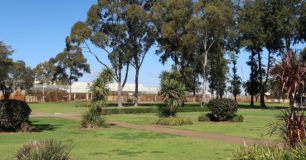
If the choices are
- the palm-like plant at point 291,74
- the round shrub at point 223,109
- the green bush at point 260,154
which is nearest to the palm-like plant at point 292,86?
the palm-like plant at point 291,74

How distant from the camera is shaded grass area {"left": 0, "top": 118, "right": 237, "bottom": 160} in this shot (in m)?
14.1

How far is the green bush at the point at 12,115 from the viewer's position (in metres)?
22.9

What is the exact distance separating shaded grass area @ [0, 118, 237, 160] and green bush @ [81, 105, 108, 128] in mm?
4180

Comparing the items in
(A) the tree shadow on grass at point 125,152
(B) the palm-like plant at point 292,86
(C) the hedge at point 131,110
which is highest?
(B) the palm-like plant at point 292,86

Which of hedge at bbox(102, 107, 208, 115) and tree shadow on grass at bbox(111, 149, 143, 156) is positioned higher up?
hedge at bbox(102, 107, 208, 115)

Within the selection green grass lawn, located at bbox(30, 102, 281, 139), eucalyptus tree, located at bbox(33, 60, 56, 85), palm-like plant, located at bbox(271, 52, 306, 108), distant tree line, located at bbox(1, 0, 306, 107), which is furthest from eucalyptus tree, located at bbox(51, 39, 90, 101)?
palm-like plant, located at bbox(271, 52, 306, 108)

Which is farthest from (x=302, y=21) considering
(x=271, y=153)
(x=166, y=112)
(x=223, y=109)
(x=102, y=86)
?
A: (x=271, y=153)

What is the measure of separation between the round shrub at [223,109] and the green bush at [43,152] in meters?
22.6

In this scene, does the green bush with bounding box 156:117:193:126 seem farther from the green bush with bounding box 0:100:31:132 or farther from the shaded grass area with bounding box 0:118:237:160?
the green bush with bounding box 0:100:31:132

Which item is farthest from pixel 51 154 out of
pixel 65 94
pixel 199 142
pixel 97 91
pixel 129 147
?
pixel 65 94

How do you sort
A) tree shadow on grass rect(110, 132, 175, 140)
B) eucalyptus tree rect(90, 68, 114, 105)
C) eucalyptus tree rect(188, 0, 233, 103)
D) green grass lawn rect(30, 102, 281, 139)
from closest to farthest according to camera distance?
tree shadow on grass rect(110, 132, 175, 140), green grass lawn rect(30, 102, 281, 139), eucalyptus tree rect(90, 68, 114, 105), eucalyptus tree rect(188, 0, 233, 103)

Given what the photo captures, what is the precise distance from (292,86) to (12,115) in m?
16.6

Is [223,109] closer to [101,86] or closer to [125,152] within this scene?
[101,86]

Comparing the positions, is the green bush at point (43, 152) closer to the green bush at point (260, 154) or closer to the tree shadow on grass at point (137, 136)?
the green bush at point (260, 154)
